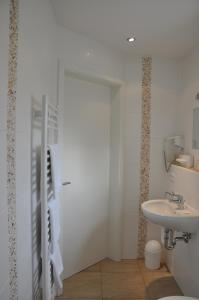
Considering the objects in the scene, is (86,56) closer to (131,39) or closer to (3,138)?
(131,39)

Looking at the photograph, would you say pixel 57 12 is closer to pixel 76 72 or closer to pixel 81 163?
pixel 76 72

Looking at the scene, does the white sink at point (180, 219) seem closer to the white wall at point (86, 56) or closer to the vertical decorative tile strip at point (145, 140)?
the vertical decorative tile strip at point (145, 140)

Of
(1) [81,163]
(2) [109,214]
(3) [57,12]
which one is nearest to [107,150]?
(1) [81,163]

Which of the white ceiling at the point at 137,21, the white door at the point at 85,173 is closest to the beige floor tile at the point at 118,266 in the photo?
the white door at the point at 85,173

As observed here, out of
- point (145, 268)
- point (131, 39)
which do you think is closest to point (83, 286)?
point (145, 268)

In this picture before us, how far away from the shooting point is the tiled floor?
211 centimetres

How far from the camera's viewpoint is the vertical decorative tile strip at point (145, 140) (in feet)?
8.64

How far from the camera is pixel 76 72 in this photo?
215cm

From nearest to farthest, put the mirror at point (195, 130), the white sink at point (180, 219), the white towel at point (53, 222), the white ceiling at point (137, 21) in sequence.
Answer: the white towel at point (53, 222), the white ceiling at point (137, 21), the white sink at point (180, 219), the mirror at point (195, 130)

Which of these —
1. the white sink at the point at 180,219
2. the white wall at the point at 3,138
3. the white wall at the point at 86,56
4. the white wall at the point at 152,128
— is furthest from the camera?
the white wall at the point at 152,128

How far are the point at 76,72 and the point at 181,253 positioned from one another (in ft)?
6.33

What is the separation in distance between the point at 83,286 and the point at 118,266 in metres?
0.51

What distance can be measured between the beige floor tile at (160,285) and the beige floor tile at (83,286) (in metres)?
0.48

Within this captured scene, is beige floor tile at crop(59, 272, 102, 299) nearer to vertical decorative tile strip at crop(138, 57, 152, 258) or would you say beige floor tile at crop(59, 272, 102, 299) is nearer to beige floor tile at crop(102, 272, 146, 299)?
beige floor tile at crop(102, 272, 146, 299)
